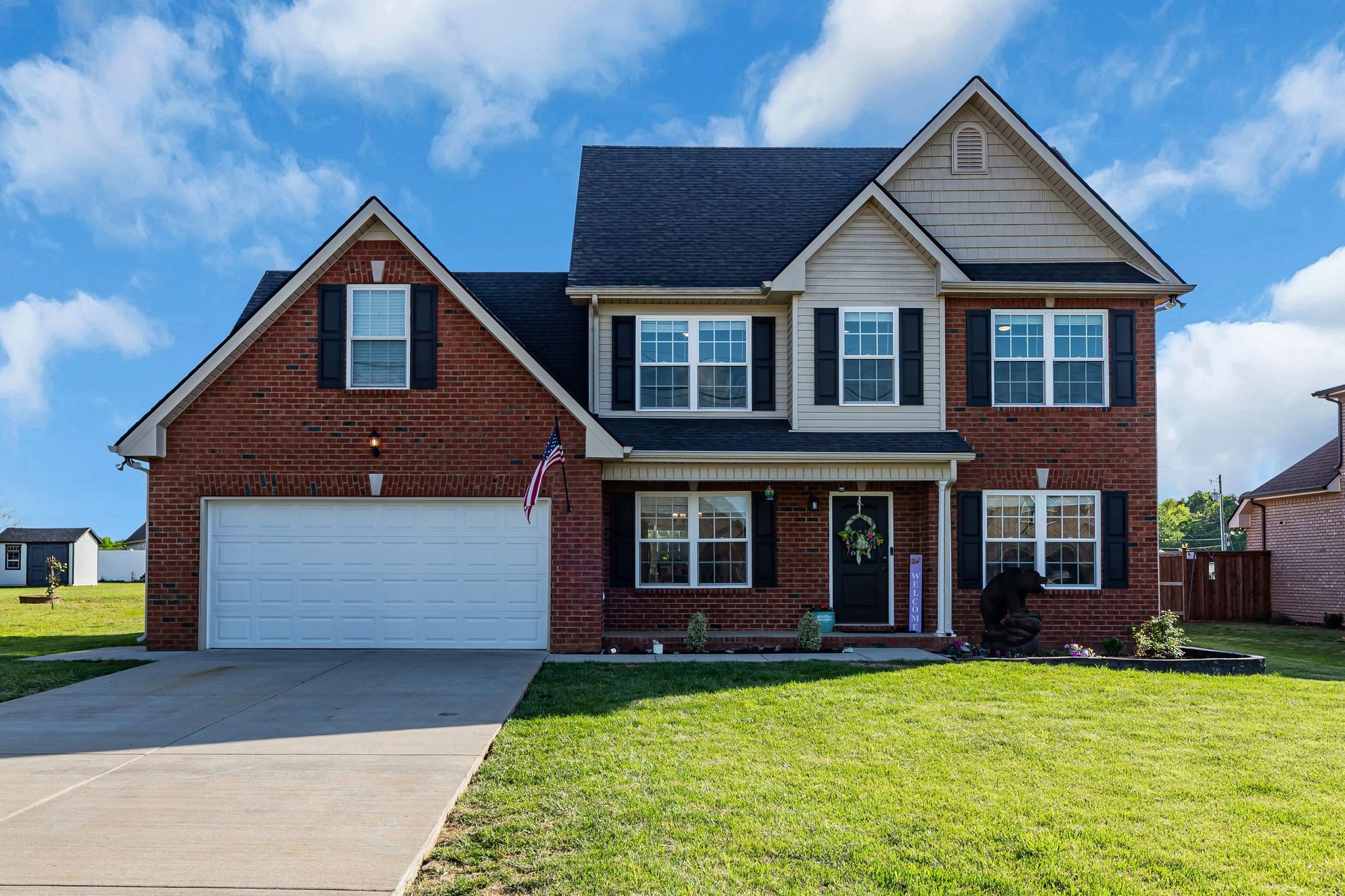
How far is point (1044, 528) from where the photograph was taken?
14.2m

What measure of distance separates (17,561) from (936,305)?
144ft

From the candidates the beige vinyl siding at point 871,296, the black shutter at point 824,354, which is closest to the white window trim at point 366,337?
the beige vinyl siding at point 871,296

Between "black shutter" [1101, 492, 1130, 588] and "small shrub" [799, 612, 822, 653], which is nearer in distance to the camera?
"small shrub" [799, 612, 822, 653]

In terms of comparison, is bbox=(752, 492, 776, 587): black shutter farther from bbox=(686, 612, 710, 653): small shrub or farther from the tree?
the tree

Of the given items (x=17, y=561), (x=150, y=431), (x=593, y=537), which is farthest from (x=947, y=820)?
(x=17, y=561)

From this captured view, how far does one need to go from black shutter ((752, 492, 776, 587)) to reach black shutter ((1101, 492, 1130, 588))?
4.95 m

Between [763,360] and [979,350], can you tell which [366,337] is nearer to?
[763,360]

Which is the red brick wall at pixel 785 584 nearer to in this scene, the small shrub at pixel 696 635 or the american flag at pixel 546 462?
the small shrub at pixel 696 635

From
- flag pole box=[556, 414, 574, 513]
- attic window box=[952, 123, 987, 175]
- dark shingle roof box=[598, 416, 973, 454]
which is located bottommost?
flag pole box=[556, 414, 574, 513]

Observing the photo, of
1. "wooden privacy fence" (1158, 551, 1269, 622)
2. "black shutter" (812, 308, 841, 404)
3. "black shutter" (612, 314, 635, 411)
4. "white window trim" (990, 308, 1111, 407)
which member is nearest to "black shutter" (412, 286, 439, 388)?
"black shutter" (612, 314, 635, 411)

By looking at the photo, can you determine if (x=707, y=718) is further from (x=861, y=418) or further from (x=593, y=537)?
(x=861, y=418)

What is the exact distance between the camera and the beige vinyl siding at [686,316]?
14492 mm

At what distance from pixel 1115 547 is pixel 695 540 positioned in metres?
Answer: 6.33

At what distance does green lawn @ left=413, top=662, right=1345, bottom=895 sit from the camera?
15.8 feet
